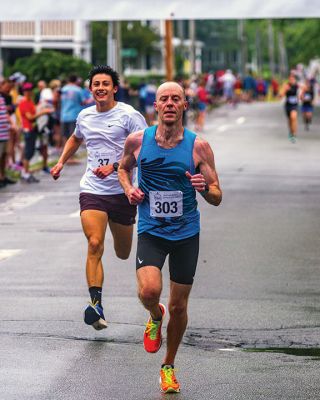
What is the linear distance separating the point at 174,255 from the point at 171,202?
346 mm

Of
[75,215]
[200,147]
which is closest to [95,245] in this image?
[200,147]

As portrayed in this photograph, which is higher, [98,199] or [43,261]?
[98,199]

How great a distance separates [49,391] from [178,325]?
86 cm

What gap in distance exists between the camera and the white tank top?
10.3 metres

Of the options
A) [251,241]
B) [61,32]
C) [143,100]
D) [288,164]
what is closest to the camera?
[251,241]

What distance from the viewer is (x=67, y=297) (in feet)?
36.8

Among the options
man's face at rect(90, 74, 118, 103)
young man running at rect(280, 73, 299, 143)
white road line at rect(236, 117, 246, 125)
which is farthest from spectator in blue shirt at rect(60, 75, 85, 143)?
white road line at rect(236, 117, 246, 125)

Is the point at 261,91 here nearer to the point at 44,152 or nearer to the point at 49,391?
the point at 44,152

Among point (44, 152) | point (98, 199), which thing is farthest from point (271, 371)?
point (44, 152)

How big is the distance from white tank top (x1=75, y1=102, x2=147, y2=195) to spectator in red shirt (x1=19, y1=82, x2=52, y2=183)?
1337 centimetres

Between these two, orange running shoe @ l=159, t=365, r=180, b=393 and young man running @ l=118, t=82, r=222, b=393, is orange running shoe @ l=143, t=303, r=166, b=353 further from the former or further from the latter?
orange running shoe @ l=159, t=365, r=180, b=393

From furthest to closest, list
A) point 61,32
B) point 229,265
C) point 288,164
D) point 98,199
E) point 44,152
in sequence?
point 61,32 → point 288,164 → point 44,152 → point 229,265 → point 98,199

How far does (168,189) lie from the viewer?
788cm

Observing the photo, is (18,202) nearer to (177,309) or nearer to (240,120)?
(177,309)
